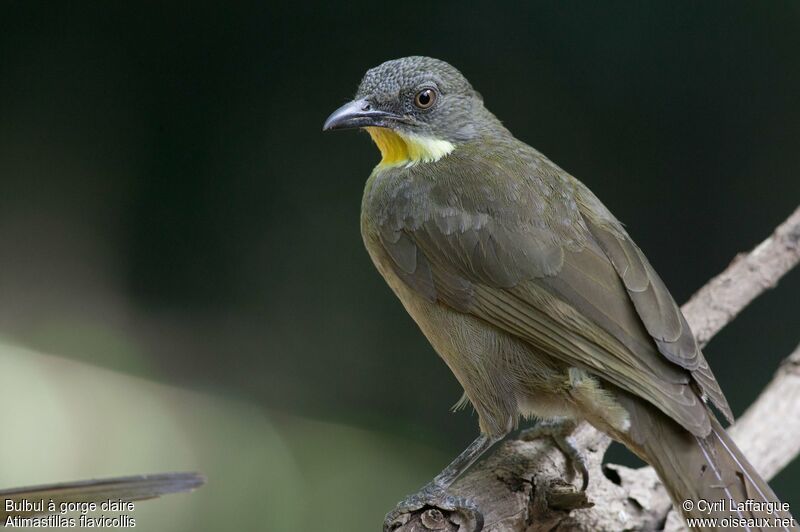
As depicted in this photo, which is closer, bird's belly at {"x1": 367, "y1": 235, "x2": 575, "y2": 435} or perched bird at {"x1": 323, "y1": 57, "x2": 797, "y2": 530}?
perched bird at {"x1": 323, "y1": 57, "x2": 797, "y2": 530}

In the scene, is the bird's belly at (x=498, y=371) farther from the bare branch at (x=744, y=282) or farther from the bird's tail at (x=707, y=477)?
the bare branch at (x=744, y=282)

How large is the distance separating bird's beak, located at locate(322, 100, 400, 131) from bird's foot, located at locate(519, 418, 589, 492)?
1.32 meters

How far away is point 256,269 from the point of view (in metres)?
5.72

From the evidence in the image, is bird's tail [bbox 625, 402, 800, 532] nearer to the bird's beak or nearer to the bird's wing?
the bird's wing

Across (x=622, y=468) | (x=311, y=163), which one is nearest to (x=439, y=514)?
(x=622, y=468)

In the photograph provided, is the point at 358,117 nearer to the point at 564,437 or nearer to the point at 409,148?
the point at 409,148

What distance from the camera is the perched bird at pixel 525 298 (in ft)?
9.86

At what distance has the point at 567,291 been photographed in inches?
126

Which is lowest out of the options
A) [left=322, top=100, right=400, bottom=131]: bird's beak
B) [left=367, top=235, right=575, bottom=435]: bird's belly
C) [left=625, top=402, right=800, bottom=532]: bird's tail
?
[left=625, top=402, right=800, bottom=532]: bird's tail

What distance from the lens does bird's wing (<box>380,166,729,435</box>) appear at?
3057 millimetres

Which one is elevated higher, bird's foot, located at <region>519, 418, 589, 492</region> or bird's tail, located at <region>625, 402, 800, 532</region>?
bird's foot, located at <region>519, 418, 589, 492</region>
